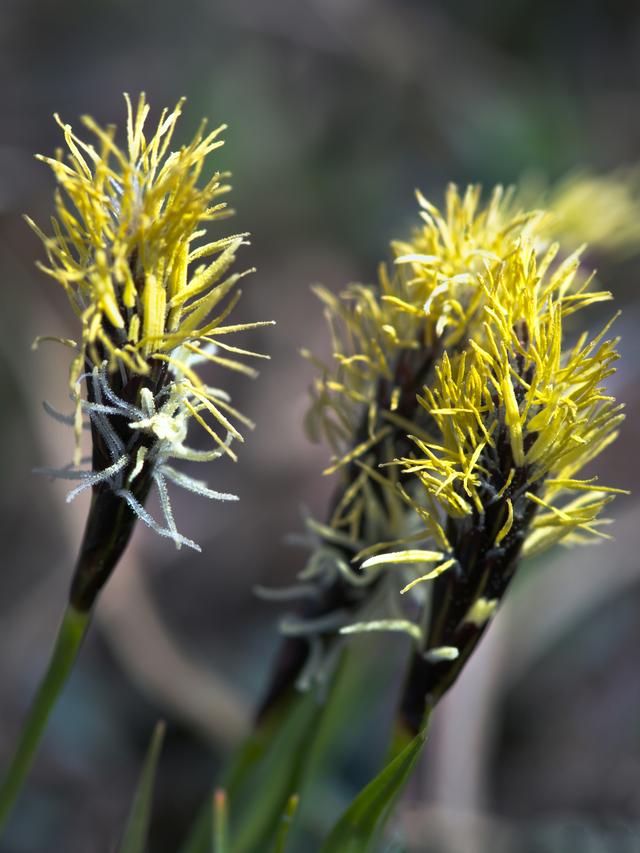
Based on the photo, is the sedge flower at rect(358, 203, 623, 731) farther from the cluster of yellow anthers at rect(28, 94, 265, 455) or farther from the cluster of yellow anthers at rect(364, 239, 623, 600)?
the cluster of yellow anthers at rect(28, 94, 265, 455)

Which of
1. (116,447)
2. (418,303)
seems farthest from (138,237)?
(418,303)

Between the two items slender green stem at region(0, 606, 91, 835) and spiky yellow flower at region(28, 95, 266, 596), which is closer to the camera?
spiky yellow flower at region(28, 95, 266, 596)

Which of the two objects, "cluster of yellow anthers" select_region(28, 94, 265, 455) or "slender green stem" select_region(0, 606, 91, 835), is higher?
"cluster of yellow anthers" select_region(28, 94, 265, 455)

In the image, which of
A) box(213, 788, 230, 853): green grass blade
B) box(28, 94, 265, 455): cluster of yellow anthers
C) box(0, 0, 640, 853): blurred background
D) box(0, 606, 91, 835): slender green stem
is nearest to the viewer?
box(28, 94, 265, 455): cluster of yellow anthers

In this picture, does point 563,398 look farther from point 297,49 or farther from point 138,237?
point 297,49

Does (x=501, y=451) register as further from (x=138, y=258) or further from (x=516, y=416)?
(x=138, y=258)

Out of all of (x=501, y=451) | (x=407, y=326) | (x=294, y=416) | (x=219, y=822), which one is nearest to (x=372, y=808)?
(x=219, y=822)

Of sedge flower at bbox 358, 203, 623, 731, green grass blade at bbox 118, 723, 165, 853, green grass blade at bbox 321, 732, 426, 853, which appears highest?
sedge flower at bbox 358, 203, 623, 731

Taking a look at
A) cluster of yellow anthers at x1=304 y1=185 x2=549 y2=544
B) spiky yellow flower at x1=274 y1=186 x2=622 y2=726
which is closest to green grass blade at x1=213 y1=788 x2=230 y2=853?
spiky yellow flower at x1=274 y1=186 x2=622 y2=726
